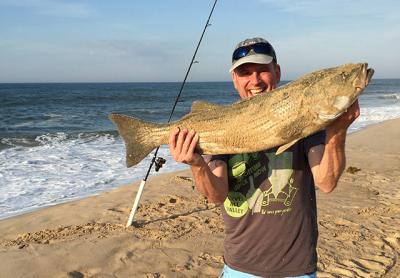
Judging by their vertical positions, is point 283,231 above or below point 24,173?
above

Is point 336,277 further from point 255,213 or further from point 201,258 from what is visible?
point 255,213

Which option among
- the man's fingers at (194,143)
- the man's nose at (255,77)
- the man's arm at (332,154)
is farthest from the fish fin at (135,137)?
the man's arm at (332,154)

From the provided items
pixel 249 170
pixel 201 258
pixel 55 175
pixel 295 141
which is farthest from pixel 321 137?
pixel 55 175

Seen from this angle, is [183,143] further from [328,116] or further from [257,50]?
[328,116]

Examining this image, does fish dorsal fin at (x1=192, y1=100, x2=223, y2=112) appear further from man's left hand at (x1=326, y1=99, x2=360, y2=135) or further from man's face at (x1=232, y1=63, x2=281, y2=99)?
man's left hand at (x1=326, y1=99, x2=360, y2=135)

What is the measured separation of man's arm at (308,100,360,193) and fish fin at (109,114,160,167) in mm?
1228

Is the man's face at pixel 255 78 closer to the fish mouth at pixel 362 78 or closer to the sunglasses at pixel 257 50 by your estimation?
the sunglasses at pixel 257 50

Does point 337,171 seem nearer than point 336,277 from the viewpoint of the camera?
Yes

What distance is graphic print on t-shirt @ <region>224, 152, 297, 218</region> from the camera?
2881 mm

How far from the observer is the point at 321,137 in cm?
287

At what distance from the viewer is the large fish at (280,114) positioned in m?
2.70

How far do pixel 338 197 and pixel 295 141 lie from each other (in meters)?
6.77

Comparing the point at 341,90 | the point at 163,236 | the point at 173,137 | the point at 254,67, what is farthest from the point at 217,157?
the point at 163,236

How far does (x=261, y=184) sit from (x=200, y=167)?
443mm
